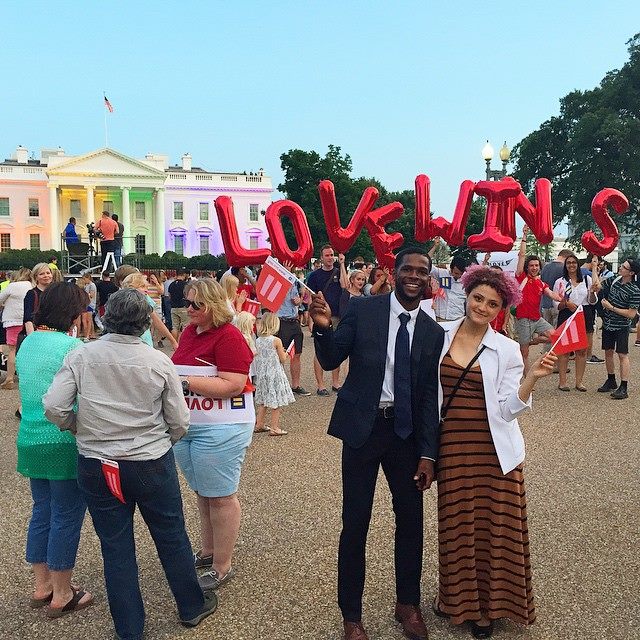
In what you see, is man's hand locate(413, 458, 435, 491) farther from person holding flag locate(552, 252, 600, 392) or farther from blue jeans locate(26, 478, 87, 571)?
person holding flag locate(552, 252, 600, 392)

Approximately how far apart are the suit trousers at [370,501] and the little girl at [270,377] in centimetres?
383

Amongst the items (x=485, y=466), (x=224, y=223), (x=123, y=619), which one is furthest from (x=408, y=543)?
(x=224, y=223)

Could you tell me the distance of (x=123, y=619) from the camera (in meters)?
3.09

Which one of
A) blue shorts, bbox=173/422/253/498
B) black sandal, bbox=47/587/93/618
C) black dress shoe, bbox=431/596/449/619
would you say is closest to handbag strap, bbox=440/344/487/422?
black dress shoe, bbox=431/596/449/619

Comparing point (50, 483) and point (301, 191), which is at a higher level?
point (301, 191)

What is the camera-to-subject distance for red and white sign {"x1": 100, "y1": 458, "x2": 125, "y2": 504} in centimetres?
296

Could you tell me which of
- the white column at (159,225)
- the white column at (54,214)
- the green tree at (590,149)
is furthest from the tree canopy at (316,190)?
the white column at (54,214)

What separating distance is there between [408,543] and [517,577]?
1.80ft

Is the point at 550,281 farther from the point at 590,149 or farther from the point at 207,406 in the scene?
the point at 590,149

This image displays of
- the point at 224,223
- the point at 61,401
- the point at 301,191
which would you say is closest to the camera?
the point at 61,401

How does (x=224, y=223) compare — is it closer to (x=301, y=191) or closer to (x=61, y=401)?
(x=61, y=401)

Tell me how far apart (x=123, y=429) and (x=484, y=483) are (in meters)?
1.74

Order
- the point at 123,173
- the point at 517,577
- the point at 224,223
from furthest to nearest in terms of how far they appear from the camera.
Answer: the point at 123,173 < the point at 224,223 < the point at 517,577

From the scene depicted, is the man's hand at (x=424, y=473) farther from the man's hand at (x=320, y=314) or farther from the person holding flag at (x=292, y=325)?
the person holding flag at (x=292, y=325)
